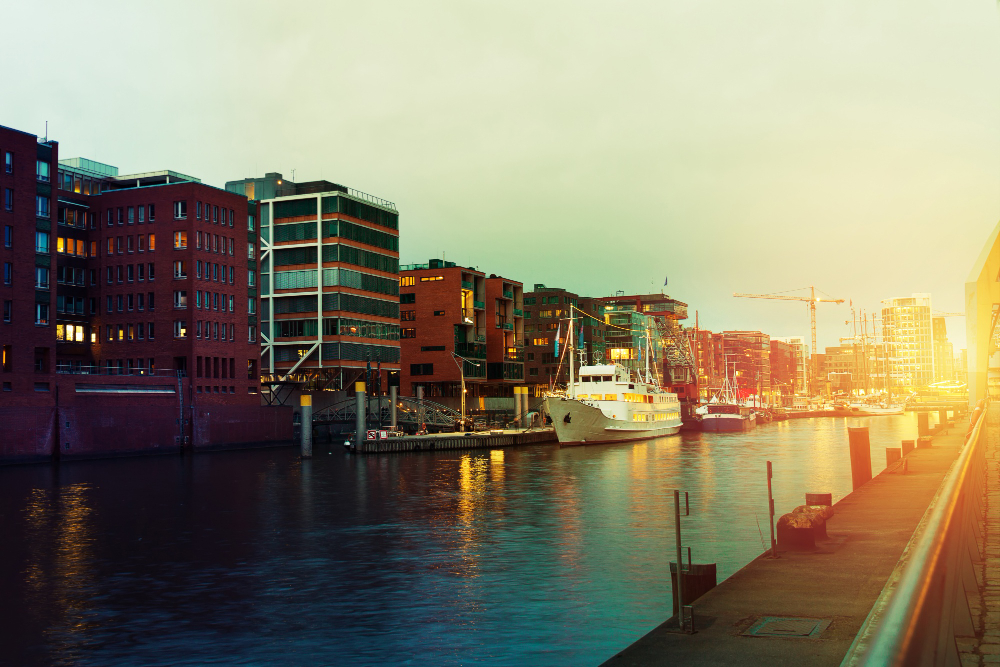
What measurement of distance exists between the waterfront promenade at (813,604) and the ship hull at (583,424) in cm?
8373

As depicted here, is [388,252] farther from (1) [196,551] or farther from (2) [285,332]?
(1) [196,551]

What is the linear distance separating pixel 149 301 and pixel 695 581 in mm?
106199

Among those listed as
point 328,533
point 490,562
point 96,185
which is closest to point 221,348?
point 96,185

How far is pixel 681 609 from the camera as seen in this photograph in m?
16.3

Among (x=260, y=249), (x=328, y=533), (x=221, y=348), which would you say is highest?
(x=260, y=249)

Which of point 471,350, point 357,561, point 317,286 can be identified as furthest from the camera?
point 471,350

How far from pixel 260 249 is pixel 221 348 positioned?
20683mm

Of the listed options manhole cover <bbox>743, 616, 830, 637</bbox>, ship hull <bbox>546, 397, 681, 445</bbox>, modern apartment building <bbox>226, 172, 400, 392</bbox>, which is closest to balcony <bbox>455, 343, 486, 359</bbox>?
modern apartment building <bbox>226, 172, 400, 392</bbox>

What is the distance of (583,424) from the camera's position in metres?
114

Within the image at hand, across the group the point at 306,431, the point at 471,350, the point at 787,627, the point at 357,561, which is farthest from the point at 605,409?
the point at 787,627

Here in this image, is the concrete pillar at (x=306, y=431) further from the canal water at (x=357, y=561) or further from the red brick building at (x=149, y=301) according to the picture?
the canal water at (x=357, y=561)

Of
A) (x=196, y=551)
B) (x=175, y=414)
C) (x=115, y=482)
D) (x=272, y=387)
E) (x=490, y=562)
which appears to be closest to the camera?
(x=490, y=562)

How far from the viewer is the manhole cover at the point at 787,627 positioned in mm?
15703

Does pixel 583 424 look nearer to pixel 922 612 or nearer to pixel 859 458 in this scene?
pixel 859 458
